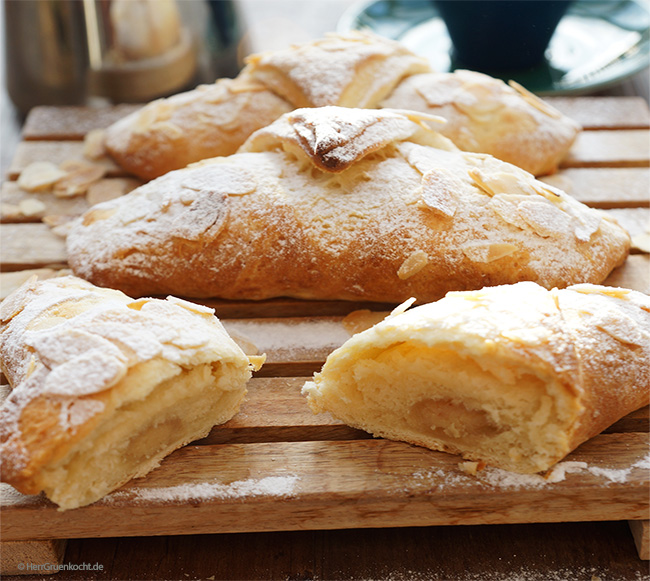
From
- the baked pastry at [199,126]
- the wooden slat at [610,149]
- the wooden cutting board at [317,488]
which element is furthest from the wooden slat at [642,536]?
the baked pastry at [199,126]

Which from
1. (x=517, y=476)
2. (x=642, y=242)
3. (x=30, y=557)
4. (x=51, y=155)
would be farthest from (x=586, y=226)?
(x=51, y=155)

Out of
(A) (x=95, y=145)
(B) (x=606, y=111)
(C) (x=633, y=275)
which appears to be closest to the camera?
(C) (x=633, y=275)

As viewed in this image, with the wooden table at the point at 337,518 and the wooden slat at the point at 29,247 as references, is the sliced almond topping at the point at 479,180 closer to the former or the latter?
the wooden table at the point at 337,518

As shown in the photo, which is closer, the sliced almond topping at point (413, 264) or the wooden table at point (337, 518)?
the wooden table at point (337, 518)

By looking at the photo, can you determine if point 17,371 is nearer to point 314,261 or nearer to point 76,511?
point 76,511

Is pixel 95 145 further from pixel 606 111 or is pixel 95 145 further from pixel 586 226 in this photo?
pixel 606 111

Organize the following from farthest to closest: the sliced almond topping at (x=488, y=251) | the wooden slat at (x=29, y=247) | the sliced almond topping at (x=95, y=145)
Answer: the sliced almond topping at (x=95, y=145), the wooden slat at (x=29, y=247), the sliced almond topping at (x=488, y=251)
